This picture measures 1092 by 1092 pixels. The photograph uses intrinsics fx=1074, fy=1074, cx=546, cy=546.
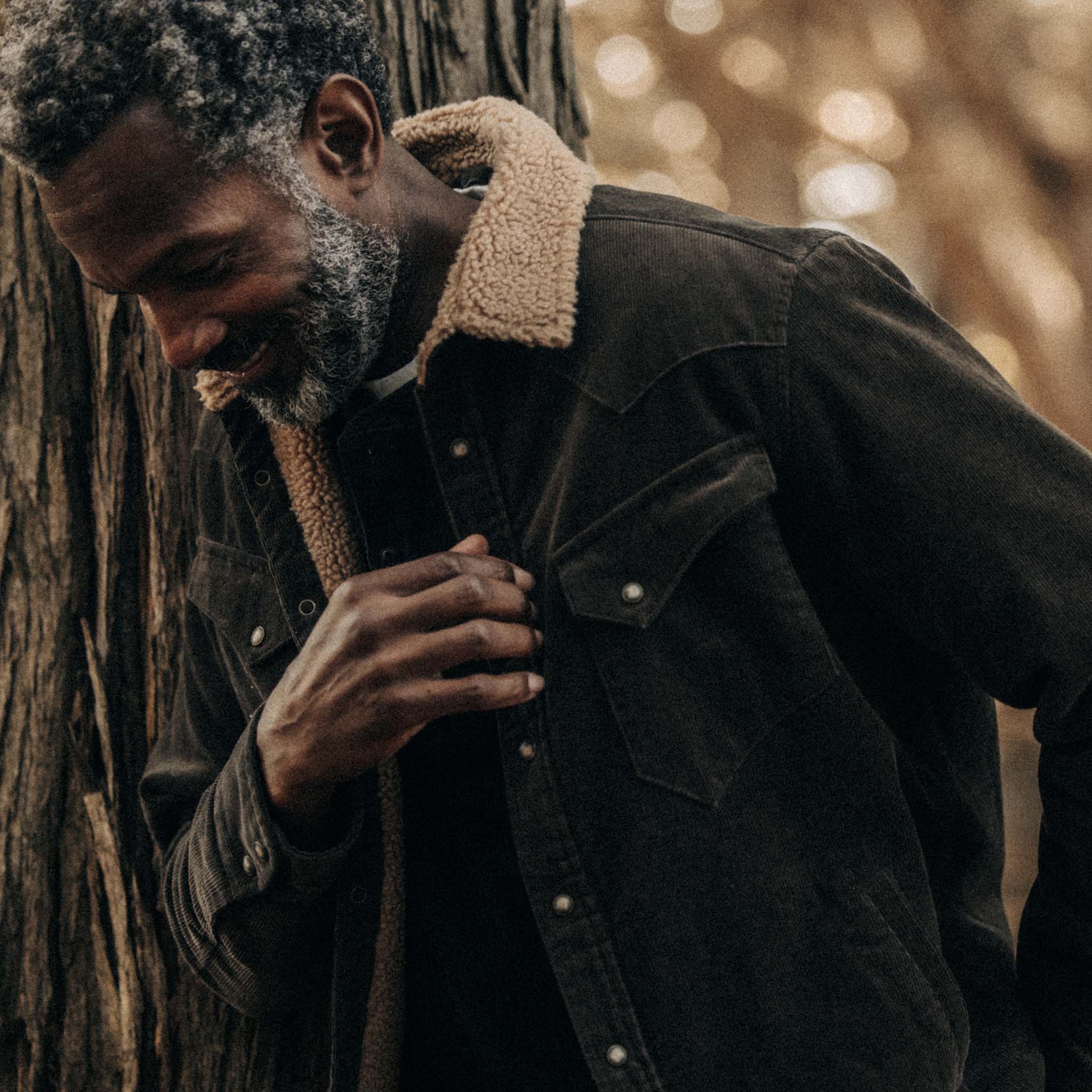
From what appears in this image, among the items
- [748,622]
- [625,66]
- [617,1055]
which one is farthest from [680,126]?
[617,1055]

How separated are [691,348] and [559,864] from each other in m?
0.69

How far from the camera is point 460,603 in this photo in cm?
131

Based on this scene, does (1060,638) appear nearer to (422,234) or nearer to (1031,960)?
(1031,960)

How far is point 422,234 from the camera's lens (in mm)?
1618

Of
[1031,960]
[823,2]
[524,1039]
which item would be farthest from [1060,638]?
[823,2]

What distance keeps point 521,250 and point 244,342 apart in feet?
1.35

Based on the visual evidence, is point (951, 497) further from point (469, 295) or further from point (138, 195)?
point (138, 195)

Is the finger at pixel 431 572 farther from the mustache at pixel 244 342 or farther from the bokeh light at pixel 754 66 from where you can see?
the bokeh light at pixel 754 66

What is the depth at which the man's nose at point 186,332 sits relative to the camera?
1450mm

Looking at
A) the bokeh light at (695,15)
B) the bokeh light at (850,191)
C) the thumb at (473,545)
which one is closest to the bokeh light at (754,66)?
the bokeh light at (695,15)

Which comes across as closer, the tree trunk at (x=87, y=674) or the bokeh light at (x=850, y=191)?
the tree trunk at (x=87, y=674)

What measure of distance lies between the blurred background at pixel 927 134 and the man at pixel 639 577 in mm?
6184

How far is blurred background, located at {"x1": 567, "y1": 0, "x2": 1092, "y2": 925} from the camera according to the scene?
23.1 ft

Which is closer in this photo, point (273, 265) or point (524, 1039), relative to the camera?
point (273, 265)
